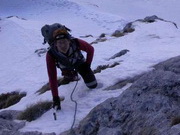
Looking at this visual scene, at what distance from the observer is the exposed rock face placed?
16.1ft

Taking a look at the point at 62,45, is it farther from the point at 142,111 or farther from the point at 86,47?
the point at 142,111

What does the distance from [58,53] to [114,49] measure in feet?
31.8

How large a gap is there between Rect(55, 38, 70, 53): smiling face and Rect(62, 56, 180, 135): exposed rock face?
5.81 feet

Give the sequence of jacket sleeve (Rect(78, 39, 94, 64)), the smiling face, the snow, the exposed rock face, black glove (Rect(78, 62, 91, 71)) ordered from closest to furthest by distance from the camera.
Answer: the exposed rock face → the smiling face → the snow → jacket sleeve (Rect(78, 39, 94, 64)) → black glove (Rect(78, 62, 91, 71))

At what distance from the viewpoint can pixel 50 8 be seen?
1614 inches

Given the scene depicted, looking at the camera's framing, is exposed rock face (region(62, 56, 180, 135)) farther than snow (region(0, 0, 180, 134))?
No

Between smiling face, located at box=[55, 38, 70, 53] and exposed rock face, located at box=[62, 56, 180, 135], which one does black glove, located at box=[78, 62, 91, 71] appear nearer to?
smiling face, located at box=[55, 38, 70, 53]

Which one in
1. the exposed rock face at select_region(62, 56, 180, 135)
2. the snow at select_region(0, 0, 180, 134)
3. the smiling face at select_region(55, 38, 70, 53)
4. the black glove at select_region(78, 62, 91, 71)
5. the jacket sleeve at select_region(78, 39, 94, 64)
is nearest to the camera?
the exposed rock face at select_region(62, 56, 180, 135)

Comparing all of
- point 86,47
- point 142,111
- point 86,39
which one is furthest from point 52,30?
point 86,39

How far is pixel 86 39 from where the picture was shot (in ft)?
86.3

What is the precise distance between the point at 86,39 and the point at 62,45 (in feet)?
62.7

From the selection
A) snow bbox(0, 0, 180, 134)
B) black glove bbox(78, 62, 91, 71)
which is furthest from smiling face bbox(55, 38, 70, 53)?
snow bbox(0, 0, 180, 134)

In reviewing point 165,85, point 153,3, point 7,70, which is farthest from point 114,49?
point 153,3

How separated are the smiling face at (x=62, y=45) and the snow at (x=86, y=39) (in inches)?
47.1
